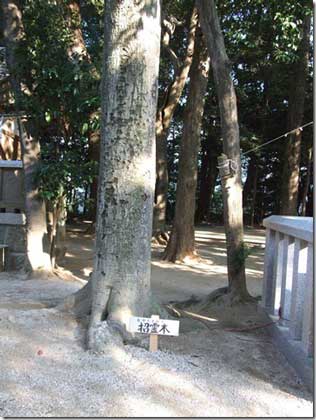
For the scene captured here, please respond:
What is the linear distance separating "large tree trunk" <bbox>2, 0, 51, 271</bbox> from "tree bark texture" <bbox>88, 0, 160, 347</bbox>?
3.89 meters

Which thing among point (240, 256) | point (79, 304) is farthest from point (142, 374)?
point (240, 256)

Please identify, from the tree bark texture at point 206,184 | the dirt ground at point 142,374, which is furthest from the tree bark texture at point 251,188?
the dirt ground at point 142,374

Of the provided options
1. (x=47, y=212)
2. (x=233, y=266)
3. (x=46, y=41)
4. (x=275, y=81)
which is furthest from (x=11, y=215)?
(x=275, y=81)

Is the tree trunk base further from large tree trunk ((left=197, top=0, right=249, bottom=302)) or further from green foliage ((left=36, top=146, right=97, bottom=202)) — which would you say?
green foliage ((left=36, top=146, right=97, bottom=202))

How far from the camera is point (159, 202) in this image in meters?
13.4

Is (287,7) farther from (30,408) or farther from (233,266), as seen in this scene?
(30,408)

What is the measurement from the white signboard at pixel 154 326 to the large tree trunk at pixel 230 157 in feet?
7.99

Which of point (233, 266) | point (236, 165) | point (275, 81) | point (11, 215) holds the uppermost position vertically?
point (275, 81)

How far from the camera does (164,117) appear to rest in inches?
500

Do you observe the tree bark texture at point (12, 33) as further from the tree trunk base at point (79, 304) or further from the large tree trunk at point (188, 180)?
the tree trunk base at point (79, 304)

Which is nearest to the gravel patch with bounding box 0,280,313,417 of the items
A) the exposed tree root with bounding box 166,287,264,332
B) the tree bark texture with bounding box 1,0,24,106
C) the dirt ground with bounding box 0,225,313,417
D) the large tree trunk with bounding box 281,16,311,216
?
the dirt ground with bounding box 0,225,313,417

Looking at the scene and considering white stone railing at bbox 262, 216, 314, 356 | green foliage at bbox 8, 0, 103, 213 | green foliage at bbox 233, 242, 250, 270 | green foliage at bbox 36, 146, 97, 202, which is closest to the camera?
white stone railing at bbox 262, 216, 314, 356

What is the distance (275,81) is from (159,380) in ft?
49.2

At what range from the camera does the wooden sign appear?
3.21 meters
